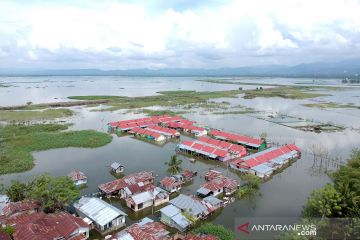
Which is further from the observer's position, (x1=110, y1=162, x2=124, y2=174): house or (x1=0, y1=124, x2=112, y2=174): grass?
(x1=0, y1=124, x2=112, y2=174): grass

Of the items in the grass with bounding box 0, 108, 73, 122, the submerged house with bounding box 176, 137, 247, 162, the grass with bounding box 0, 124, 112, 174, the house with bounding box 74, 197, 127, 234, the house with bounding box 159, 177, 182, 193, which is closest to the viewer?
the house with bounding box 74, 197, 127, 234

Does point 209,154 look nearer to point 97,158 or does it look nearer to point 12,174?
point 97,158

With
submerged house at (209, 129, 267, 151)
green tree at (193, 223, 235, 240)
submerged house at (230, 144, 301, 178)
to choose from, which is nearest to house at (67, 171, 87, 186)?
green tree at (193, 223, 235, 240)

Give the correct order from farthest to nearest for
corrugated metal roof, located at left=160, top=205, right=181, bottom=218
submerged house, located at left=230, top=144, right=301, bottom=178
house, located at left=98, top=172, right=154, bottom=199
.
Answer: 1. submerged house, located at left=230, top=144, right=301, bottom=178
2. house, located at left=98, top=172, right=154, bottom=199
3. corrugated metal roof, located at left=160, top=205, right=181, bottom=218

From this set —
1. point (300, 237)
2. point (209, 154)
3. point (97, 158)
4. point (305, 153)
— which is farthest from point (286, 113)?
point (300, 237)

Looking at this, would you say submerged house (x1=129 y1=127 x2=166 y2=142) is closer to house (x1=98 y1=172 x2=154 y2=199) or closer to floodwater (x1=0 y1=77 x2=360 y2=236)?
floodwater (x1=0 y1=77 x2=360 y2=236)

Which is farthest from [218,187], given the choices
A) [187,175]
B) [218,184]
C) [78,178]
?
[78,178]
